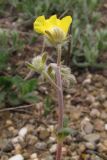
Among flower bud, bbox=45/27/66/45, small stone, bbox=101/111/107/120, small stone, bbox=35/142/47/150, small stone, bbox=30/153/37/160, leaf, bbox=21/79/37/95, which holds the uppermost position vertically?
flower bud, bbox=45/27/66/45

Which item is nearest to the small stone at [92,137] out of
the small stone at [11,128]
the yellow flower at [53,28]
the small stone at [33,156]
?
the small stone at [33,156]

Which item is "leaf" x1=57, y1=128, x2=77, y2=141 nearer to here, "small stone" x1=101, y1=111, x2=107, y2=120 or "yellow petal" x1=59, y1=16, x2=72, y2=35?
"yellow petal" x1=59, y1=16, x2=72, y2=35

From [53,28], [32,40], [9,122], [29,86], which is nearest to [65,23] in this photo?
[53,28]

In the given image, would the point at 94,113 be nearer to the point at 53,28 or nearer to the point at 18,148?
the point at 18,148

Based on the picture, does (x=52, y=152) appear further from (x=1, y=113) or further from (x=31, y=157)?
(x=1, y=113)

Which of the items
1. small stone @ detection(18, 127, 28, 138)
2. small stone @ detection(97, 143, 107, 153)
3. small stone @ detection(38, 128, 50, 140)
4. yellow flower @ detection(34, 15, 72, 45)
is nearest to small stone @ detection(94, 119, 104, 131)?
small stone @ detection(97, 143, 107, 153)

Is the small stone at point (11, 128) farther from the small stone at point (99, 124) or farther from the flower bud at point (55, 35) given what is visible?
the flower bud at point (55, 35)
